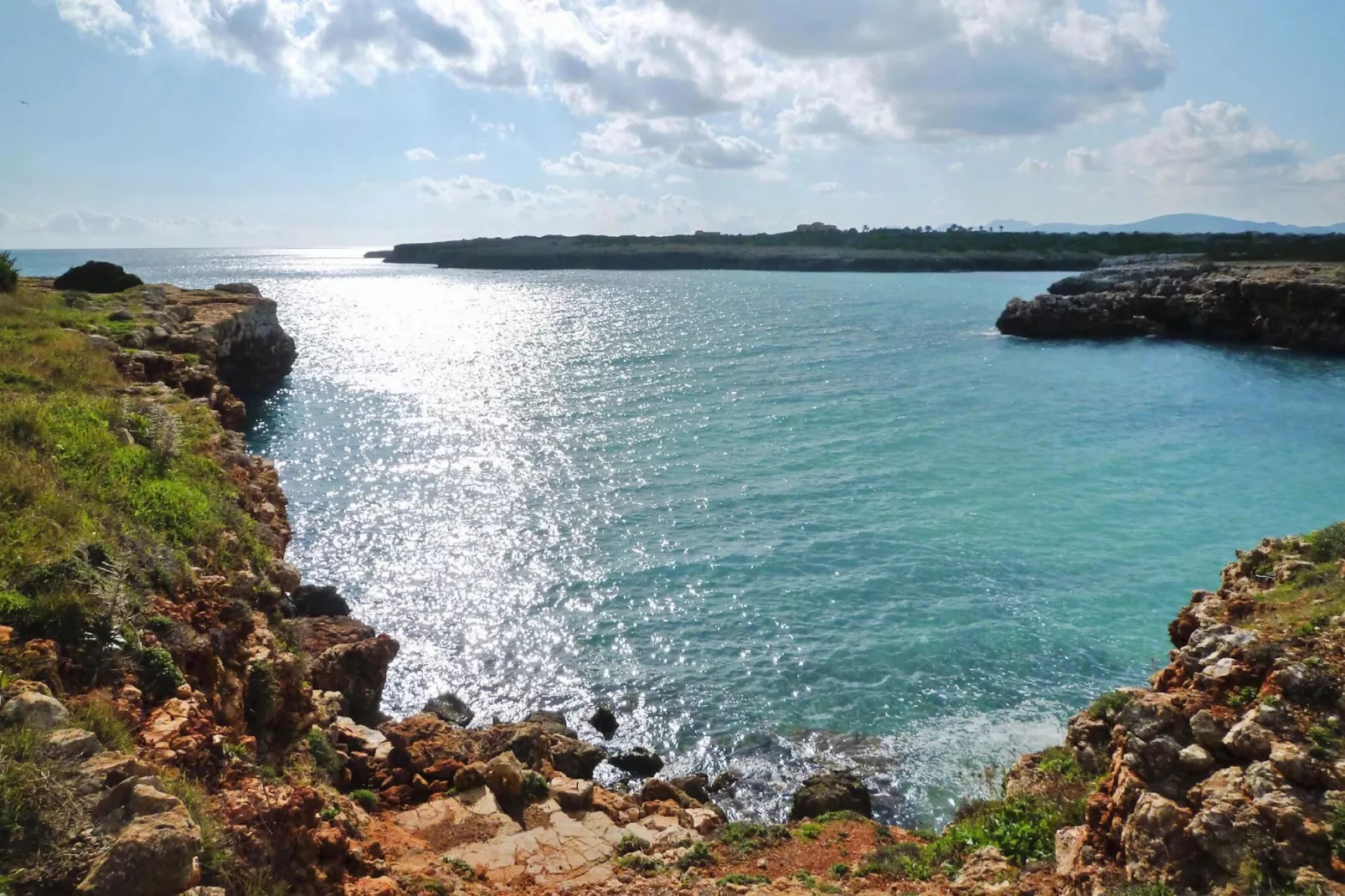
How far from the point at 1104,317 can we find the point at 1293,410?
31.4 metres

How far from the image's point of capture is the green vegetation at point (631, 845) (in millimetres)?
11383

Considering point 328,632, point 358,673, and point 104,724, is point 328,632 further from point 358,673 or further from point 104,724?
point 104,724

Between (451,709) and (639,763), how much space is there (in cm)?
462

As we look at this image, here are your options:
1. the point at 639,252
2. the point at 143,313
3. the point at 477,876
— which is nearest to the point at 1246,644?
the point at 477,876

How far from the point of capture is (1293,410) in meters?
44.2

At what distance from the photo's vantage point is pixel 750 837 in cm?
1239

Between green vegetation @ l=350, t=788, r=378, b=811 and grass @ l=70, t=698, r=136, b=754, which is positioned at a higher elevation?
grass @ l=70, t=698, r=136, b=754

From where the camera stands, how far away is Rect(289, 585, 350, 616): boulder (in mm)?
20750

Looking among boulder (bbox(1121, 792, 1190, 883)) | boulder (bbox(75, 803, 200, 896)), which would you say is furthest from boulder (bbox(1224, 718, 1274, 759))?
boulder (bbox(75, 803, 200, 896))

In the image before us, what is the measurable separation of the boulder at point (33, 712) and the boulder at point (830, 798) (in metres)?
11.6

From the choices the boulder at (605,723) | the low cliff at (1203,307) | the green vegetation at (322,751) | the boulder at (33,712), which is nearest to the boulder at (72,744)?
the boulder at (33,712)

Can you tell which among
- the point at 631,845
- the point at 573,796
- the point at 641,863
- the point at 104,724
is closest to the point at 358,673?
the point at 573,796

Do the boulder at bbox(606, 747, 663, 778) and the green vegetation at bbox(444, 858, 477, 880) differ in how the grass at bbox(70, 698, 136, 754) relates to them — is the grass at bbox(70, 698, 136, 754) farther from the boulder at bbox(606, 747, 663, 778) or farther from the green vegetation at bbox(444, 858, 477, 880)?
the boulder at bbox(606, 747, 663, 778)

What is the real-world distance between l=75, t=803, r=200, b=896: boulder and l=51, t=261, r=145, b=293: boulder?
44749mm
